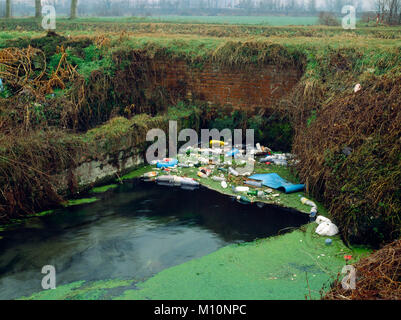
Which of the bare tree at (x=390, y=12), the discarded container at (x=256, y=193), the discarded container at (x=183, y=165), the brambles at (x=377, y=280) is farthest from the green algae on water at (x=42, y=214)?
the bare tree at (x=390, y=12)

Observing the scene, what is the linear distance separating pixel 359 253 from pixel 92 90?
6.26m

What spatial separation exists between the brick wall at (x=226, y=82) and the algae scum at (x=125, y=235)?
127 inches

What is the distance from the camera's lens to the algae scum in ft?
16.0

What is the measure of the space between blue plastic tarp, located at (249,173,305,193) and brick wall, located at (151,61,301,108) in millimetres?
2437

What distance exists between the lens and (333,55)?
9086 millimetres

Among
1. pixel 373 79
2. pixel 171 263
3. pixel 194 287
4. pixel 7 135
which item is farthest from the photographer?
pixel 373 79

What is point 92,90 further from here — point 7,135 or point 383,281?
point 383,281

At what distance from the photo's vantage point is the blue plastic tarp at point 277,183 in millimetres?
7217

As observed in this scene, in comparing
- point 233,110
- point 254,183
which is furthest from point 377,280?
point 233,110

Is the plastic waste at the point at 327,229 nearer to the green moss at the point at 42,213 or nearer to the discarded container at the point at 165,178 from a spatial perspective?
the discarded container at the point at 165,178

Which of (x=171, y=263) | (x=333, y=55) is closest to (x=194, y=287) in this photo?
(x=171, y=263)

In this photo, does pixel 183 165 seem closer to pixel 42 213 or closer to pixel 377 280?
pixel 42 213

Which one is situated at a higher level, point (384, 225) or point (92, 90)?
point (92, 90)

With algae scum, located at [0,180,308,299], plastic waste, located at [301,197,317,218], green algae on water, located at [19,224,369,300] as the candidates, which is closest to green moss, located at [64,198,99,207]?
algae scum, located at [0,180,308,299]
